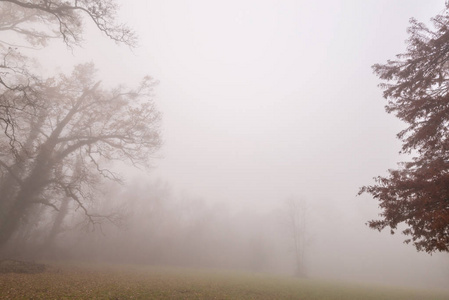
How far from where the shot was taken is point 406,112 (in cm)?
847

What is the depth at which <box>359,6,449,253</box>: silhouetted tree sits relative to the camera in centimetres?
686

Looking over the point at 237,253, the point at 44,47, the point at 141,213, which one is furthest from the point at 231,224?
the point at 44,47

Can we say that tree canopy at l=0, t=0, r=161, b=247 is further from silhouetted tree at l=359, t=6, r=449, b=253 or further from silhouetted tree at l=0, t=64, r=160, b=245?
silhouetted tree at l=359, t=6, r=449, b=253

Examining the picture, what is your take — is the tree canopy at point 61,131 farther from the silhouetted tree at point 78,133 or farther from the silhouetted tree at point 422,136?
the silhouetted tree at point 422,136

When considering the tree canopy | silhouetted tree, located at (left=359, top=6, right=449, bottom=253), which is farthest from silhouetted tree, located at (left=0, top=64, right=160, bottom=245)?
silhouetted tree, located at (left=359, top=6, right=449, bottom=253)

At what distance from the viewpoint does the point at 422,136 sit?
759cm

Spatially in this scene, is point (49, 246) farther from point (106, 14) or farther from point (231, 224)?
point (231, 224)

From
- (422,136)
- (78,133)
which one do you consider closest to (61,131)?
(78,133)

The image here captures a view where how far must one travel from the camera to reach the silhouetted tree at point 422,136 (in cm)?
686

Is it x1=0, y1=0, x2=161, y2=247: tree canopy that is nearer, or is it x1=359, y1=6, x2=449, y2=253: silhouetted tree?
x1=359, y1=6, x2=449, y2=253: silhouetted tree

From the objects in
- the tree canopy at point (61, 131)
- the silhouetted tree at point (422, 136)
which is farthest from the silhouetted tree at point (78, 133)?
the silhouetted tree at point (422, 136)

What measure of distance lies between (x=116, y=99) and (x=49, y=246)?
20.0 metres

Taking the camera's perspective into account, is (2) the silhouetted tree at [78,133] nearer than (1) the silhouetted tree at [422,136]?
No

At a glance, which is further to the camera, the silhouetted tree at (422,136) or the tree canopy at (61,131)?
the tree canopy at (61,131)
